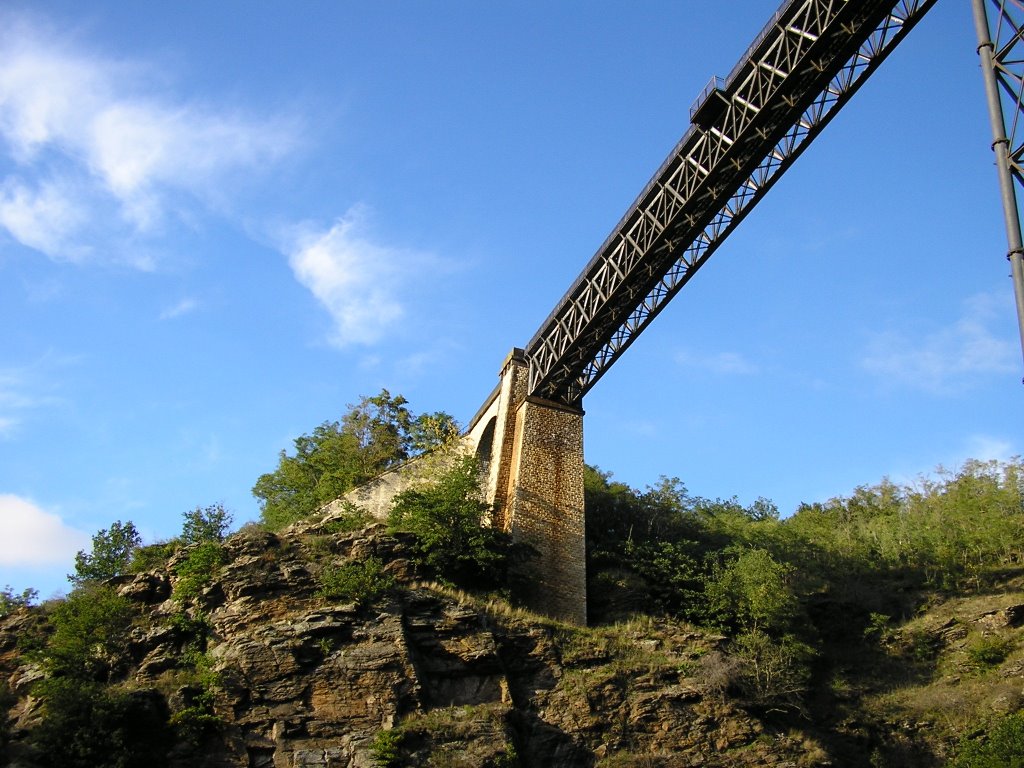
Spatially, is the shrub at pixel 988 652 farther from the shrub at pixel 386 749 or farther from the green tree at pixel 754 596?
the shrub at pixel 386 749

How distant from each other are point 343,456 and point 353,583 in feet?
47.1

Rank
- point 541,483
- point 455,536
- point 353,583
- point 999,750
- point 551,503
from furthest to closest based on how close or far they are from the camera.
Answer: point 541,483 < point 551,503 < point 455,536 < point 353,583 < point 999,750

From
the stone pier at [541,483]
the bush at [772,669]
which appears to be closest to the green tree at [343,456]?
the stone pier at [541,483]

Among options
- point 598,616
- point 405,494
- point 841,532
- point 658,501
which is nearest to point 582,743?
point 598,616

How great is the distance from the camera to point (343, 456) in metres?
36.5

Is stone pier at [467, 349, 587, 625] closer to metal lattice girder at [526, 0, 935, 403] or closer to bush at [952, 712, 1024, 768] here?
metal lattice girder at [526, 0, 935, 403]

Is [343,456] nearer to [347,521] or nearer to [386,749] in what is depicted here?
[347,521]

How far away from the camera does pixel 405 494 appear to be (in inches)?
1066

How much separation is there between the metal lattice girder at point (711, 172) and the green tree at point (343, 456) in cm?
613

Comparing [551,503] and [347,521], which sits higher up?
[551,503]

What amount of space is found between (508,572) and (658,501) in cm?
1378

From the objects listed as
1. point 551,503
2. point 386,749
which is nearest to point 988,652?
point 551,503

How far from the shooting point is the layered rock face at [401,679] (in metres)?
19.4

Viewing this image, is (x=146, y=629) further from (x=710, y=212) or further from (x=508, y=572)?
(x=710, y=212)
